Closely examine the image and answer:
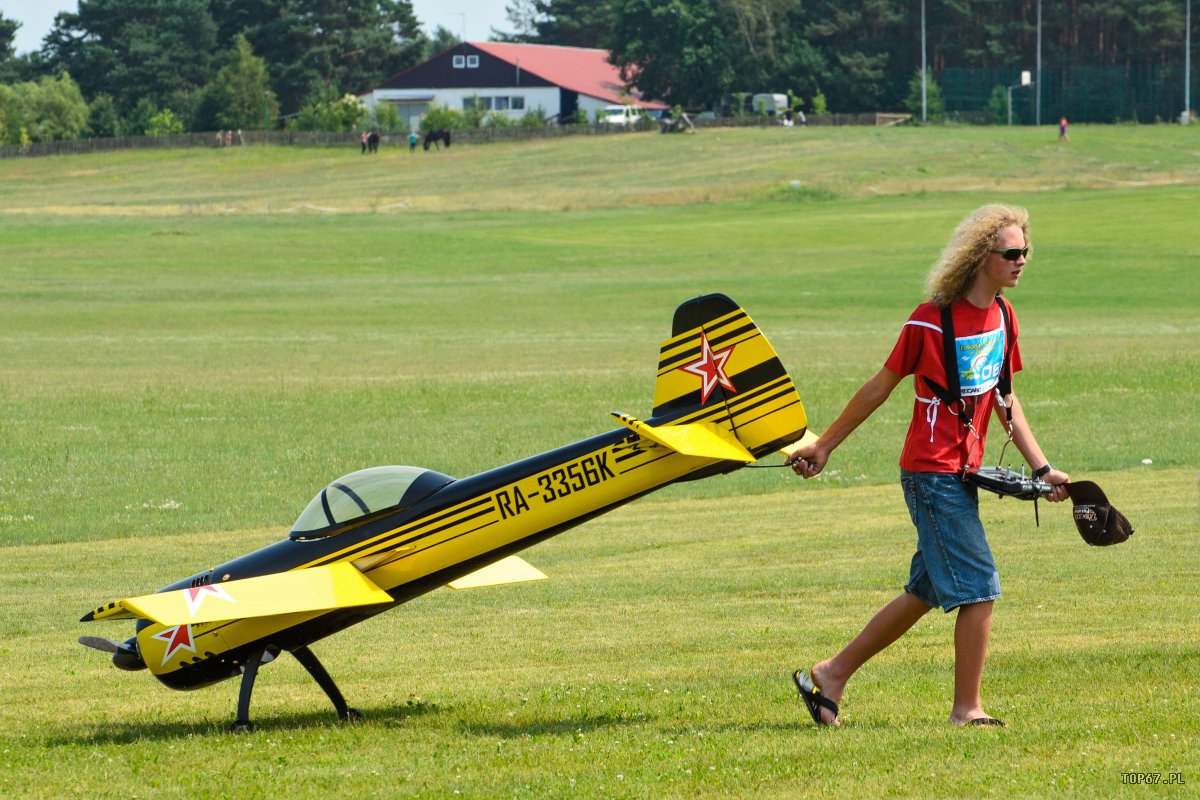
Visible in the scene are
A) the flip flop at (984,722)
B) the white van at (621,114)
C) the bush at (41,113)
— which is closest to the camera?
the flip flop at (984,722)

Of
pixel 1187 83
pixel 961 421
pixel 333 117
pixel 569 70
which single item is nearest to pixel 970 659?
pixel 961 421

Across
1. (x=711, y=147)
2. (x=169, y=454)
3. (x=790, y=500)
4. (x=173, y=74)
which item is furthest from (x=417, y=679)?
(x=173, y=74)

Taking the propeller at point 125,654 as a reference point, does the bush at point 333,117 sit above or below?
above

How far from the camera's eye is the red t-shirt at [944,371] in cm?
656

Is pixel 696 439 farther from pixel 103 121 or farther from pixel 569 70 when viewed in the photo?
pixel 569 70

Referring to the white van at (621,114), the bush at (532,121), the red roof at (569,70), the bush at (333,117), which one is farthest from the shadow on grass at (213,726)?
the red roof at (569,70)

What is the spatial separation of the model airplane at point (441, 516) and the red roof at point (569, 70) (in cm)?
13711

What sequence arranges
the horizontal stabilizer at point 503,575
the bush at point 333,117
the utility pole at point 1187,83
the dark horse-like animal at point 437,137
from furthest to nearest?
1. the bush at point 333,117
2. the utility pole at point 1187,83
3. the dark horse-like animal at point 437,137
4. the horizontal stabilizer at point 503,575

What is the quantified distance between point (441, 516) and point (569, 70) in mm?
144278

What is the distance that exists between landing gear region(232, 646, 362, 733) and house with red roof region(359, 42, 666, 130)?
A: 449 feet

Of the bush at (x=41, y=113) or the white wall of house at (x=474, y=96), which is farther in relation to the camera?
the white wall of house at (x=474, y=96)

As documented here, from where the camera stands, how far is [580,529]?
16.2 metres

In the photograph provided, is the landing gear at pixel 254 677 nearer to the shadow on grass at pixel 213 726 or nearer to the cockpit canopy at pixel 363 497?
the shadow on grass at pixel 213 726

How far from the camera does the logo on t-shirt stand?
6555 mm
